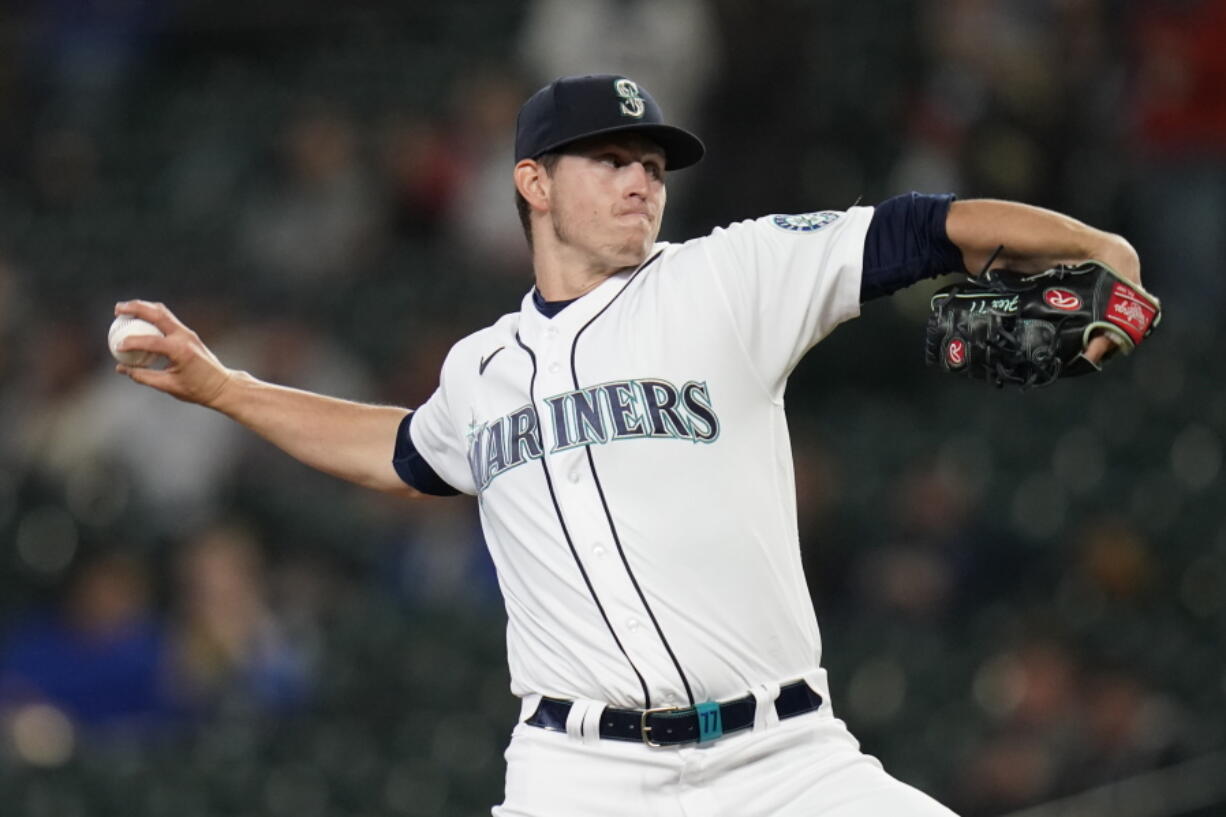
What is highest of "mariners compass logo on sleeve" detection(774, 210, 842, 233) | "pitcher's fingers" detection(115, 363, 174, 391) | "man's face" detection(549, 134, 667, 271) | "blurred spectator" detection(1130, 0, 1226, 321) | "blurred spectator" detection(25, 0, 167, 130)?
"blurred spectator" detection(25, 0, 167, 130)

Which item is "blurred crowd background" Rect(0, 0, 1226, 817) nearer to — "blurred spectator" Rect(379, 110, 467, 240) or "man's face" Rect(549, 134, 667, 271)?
"blurred spectator" Rect(379, 110, 467, 240)

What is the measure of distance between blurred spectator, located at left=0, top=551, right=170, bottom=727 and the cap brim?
370 cm

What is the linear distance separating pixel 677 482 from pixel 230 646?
12.3 feet

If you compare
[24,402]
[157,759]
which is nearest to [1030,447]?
[157,759]

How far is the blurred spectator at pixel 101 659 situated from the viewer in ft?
22.3

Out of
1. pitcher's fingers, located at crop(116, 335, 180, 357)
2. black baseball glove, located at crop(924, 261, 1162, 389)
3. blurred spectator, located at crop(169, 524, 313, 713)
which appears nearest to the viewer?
black baseball glove, located at crop(924, 261, 1162, 389)

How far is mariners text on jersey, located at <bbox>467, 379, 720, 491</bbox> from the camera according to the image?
3.43 m

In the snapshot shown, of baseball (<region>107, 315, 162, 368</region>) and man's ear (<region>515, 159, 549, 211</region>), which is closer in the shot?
man's ear (<region>515, 159, 549, 211</region>)

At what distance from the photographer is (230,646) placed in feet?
22.3

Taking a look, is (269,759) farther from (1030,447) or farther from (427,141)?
(427,141)

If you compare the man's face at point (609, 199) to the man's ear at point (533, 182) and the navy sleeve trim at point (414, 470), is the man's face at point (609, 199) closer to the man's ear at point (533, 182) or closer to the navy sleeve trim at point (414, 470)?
the man's ear at point (533, 182)

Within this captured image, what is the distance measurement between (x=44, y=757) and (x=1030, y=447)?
385 centimetres

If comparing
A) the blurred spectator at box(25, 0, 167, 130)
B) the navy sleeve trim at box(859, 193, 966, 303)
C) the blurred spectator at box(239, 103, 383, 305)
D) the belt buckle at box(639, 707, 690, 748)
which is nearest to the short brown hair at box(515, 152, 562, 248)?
the navy sleeve trim at box(859, 193, 966, 303)

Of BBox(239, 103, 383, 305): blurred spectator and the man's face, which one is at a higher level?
BBox(239, 103, 383, 305): blurred spectator
